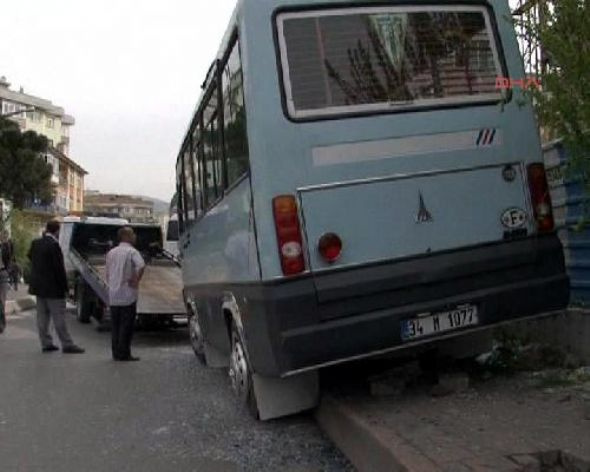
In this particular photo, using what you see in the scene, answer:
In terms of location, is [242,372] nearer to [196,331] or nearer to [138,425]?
[138,425]

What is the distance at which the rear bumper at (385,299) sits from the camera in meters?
5.33

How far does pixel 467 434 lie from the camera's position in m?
4.84

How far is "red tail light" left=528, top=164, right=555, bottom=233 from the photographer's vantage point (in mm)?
5832

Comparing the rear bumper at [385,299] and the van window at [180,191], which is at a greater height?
the van window at [180,191]

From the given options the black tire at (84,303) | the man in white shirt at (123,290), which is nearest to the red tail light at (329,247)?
the man in white shirt at (123,290)

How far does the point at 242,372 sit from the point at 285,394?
0.60 m

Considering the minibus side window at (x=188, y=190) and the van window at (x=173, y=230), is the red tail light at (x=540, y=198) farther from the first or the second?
the van window at (x=173, y=230)

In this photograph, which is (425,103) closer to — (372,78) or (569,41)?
(372,78)

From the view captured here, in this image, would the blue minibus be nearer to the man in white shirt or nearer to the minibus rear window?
the minibus rear window

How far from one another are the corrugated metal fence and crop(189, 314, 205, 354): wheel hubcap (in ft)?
14.0

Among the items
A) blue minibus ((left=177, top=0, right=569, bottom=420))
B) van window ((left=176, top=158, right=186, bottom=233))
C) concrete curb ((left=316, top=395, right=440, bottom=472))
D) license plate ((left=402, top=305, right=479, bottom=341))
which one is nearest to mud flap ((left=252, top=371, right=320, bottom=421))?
blue minibus ((left=177, top=0, right=569, bottom=420))

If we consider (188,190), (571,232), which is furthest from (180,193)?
(571,232)

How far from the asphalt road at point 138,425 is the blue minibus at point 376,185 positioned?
0.49m

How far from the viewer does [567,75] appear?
159 inches
